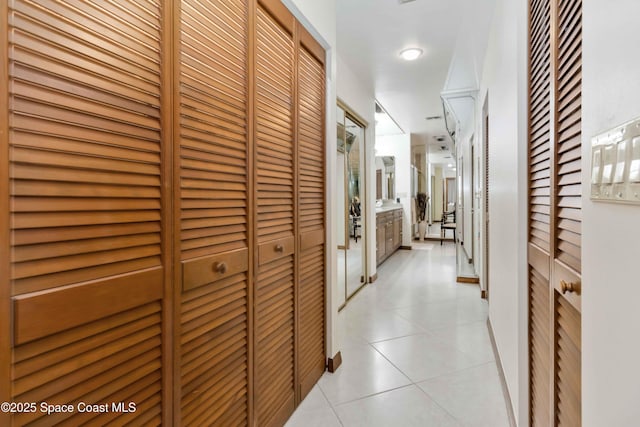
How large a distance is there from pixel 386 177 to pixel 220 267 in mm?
6102

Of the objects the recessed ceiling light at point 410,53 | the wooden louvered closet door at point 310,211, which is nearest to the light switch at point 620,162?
the wooden louvered closet door at point 310,211

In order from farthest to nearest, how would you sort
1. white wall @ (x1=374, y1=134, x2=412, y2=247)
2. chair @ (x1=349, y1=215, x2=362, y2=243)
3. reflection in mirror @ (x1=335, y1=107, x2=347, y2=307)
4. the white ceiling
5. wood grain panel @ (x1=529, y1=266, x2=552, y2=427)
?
1. white wall @ (x1=374, y1=134, x2=412, y2=247)
2. chair @ (x1=349, y1=215, x2=362, y2=243)
3. reflection in mirror @ (x1=335, y1=107, x2=347, y2=307)
4. the white ceiling
5. wood grain panel @ (x1=529, y1=266, x2=552, y2=427)

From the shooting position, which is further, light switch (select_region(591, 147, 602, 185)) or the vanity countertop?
the vanity countertop

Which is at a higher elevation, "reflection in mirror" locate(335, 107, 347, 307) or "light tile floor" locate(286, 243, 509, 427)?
"reflection in mirror" locate(335, 107, 347, 307)

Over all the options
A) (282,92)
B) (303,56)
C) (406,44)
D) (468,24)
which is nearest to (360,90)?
(406,44)

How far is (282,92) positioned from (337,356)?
1.73 meters

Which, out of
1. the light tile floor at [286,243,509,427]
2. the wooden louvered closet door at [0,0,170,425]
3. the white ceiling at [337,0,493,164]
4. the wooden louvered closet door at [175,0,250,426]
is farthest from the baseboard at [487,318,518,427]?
the white ceiling at [337,0,493,164]

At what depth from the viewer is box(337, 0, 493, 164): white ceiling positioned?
2432 mm

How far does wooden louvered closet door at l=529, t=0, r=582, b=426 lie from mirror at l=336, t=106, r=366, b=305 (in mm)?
2304

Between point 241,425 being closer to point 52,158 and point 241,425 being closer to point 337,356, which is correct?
point 337,356

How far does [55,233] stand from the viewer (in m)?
0.71

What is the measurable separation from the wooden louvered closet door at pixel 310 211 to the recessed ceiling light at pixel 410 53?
141 centimetres

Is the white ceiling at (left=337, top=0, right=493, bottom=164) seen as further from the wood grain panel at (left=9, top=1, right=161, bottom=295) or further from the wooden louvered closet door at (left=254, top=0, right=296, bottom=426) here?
the wood grain panel at (left=9, top=1, right=161, bottom=295)

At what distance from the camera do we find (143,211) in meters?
0.91
